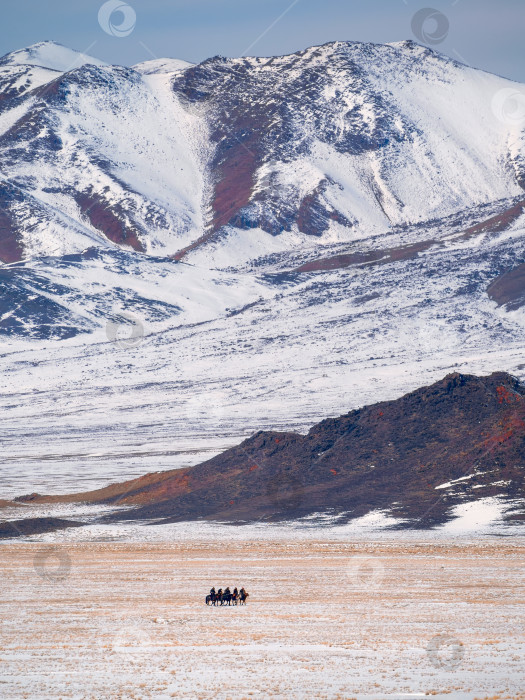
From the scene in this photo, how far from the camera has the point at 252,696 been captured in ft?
61.1

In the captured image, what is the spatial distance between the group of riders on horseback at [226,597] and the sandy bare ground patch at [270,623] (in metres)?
0.40

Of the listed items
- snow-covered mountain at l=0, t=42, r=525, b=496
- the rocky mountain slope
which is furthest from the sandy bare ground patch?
snow-covered mountain at l=0, t=42, r=525, b=496

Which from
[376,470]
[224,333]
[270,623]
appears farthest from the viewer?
[224,333]

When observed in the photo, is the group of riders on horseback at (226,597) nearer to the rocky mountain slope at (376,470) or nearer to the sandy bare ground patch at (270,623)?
the sandy bare ground patch at (270,623)

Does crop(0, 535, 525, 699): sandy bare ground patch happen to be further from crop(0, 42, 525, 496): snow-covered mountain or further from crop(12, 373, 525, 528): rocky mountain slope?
crop(0, 42, 525, 496): snow-covered mountain

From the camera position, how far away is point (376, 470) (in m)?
55.1

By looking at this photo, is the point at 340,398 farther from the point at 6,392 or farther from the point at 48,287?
the point at 48,287

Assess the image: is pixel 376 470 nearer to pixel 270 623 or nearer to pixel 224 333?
pixel 270 623

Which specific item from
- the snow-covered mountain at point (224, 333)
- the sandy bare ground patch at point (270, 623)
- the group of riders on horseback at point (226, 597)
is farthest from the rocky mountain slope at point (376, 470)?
the group of riders on horseback at point (226, 597)

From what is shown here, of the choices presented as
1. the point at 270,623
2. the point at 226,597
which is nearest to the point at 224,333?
the point at 226,597

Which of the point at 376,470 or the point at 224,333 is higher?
the point at 224,333

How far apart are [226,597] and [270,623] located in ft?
9.66

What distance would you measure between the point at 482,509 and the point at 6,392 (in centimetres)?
9113

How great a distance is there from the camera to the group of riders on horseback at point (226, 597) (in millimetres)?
27844
